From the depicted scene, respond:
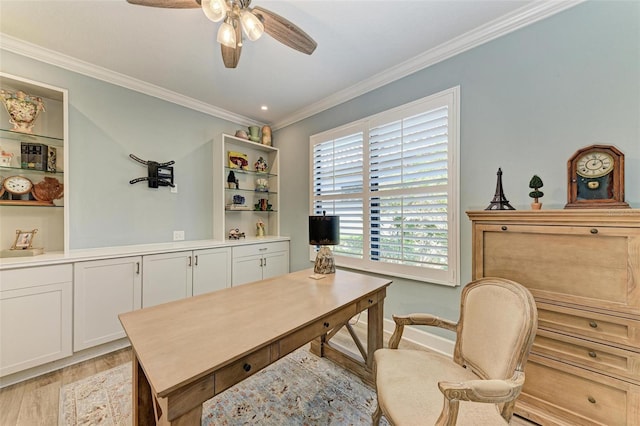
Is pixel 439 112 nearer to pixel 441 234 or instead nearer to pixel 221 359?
pixel 441 234

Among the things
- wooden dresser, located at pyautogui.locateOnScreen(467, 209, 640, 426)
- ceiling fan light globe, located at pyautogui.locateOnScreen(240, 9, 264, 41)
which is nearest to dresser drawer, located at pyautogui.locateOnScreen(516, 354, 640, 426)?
wooden dresser, located at pyautogui.locateOnScreen(467, 209, 640, 426)

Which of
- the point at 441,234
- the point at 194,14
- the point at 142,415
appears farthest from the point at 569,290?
the point at 194,14

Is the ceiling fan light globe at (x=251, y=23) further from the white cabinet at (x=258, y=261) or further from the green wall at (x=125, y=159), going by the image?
the white cabinet at (x=258, y=261)

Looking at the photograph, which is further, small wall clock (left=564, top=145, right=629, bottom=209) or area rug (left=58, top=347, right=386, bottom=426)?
area rug (left=58, top=347, right=386, bottom=426)

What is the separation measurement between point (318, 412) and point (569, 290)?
1698 mm

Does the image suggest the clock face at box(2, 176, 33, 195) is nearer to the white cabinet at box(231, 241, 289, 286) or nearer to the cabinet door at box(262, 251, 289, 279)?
the white cabinet at box(231, 241, 289, 286)

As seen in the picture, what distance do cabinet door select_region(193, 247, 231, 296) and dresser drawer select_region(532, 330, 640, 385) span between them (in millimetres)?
2982

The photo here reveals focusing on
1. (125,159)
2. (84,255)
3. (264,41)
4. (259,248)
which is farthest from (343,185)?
(84,255)

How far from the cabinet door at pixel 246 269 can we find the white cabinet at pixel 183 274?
0.09m

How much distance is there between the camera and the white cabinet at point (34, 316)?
179 cm

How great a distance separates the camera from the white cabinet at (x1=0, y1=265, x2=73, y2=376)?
1787mm

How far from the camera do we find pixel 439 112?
2283 millimetres

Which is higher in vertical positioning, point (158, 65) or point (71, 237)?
point (158, 65)

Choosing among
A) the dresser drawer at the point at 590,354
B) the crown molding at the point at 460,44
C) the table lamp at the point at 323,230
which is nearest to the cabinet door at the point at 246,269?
the table lamp at the point at 323,230
